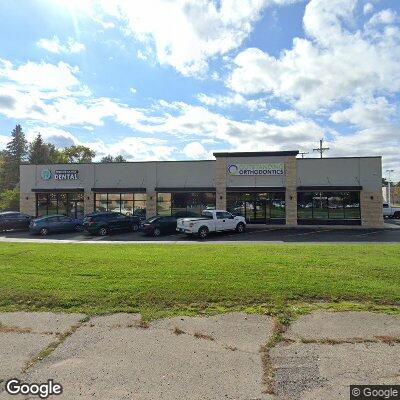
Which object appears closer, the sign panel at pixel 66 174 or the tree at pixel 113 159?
the sign panel at pixel 66 174

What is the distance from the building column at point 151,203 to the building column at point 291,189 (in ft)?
37.0

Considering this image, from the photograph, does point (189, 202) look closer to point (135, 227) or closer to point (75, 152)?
point (135, 227)

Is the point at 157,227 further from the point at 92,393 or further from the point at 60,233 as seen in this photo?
the point at 92,393

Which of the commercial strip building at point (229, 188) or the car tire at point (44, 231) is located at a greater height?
the commercial strip building at point (229, 188)

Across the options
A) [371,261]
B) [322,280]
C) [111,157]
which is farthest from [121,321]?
[111,157]

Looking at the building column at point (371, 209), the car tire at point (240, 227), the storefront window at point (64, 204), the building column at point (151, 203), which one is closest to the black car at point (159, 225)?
the car tire at point (240, 227)

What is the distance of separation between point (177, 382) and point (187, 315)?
2.14 m

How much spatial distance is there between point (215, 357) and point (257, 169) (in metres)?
27.1

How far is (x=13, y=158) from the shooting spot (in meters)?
95.3

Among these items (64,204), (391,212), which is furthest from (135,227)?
(391,212)

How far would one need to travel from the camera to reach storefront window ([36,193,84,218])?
34.0 meters

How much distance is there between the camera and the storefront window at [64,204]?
34009 millimetres

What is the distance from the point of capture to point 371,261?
34.4 ft

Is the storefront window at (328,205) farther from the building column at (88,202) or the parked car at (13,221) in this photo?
the parked car at (13,221)
